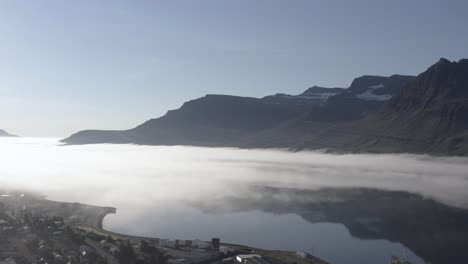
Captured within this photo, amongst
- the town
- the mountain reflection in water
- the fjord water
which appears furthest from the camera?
the mountain reflection in water

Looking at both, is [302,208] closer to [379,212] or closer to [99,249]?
[379,212]

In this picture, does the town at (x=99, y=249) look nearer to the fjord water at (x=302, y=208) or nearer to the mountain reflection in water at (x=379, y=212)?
the fjord water at (x=302, y=208)

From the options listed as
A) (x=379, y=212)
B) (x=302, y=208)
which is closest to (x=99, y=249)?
(x=302, y=208)

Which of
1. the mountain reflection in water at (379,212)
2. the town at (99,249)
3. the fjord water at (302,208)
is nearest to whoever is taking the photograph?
the town at (99,249)

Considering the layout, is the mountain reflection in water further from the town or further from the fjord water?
the town

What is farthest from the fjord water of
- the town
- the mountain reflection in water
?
the town

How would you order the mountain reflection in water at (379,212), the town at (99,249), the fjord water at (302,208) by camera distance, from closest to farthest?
the town at (99,249) → the fjord water at (302,208) → the mountain reflection in water at (379,212)

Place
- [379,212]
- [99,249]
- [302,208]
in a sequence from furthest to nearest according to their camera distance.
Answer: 1. [302,208]
2. [379,212]
3. [99,249]

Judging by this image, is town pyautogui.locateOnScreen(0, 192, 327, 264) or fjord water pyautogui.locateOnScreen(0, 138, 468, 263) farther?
fjord water pyautogui.locateOnScreen(0, 138, 468, 263)

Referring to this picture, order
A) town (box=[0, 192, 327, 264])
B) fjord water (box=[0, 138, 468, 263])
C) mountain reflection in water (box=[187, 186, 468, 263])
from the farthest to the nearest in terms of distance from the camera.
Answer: mountain reflection in water (box=[187, 186, 468, 263]) → fjord water (box=[0, 138, 468, 263]) → town (box=[0, 192, 327, 264])

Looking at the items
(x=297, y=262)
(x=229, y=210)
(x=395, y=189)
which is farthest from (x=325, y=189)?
(x=297, y=262)

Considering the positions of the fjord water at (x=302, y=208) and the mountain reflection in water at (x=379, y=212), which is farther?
the mountain reflection in water at (x=379, y=212)

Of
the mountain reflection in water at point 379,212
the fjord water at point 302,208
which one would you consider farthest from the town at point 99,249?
the mountain reflection in water at point 379,212

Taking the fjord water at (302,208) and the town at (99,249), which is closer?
the town at (99,249)
